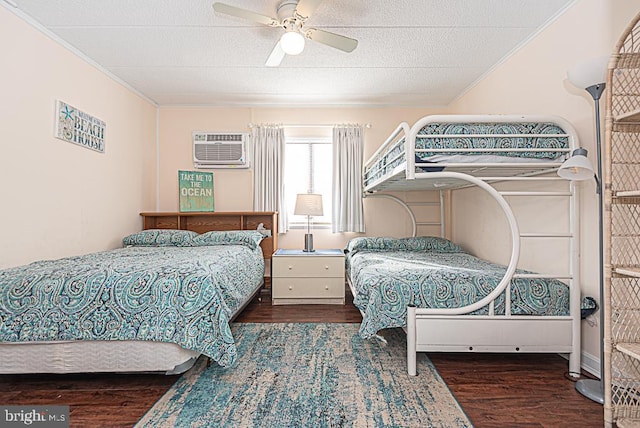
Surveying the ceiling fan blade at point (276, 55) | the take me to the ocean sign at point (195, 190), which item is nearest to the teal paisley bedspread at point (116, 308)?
the ceiling fan blade at point (276, 55)

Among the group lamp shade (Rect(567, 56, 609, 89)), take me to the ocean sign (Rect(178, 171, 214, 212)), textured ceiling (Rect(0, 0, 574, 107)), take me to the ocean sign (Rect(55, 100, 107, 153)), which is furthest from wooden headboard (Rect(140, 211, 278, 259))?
lamp shade (Rect(567, 56, 609, 89))

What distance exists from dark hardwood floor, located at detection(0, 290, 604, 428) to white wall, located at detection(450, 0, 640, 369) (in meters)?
0.42

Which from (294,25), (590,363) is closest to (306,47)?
(294,25)

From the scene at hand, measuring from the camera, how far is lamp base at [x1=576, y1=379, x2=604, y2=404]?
1857 millimetres

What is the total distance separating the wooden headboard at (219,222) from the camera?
4363 millimetres

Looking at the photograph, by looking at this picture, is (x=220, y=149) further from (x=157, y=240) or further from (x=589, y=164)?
(x=589, y=164)

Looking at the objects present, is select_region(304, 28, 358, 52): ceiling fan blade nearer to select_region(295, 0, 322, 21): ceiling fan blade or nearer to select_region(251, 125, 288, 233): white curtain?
select_region(295, 0, 322, 21): ceiling fan blade

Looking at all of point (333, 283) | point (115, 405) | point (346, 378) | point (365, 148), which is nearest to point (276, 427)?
point (346, 378)

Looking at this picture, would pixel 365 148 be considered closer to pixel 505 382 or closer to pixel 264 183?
pixel 264 183

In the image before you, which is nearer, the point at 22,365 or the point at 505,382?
the point at 22,365

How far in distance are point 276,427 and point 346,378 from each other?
599mm

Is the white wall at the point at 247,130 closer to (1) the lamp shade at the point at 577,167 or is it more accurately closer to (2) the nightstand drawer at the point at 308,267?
(2) the nightstand drawer at the point at 308,267

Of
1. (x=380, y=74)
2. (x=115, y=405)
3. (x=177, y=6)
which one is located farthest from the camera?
(x=380, y=74)

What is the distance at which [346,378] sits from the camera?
83.8 inches
